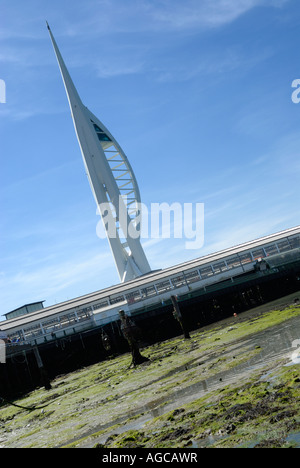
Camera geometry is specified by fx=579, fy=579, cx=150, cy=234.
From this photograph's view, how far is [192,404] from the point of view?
50.9ft

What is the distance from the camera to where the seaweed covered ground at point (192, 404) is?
11.7m

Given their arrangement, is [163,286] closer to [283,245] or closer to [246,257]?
[246,257]

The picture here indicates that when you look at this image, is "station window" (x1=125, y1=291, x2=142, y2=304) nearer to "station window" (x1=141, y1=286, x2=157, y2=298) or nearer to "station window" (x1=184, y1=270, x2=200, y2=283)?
"station window" (x1=141, y1=286, x2=157, y2=298)

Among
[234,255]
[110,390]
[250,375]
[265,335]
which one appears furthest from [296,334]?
[234,255]

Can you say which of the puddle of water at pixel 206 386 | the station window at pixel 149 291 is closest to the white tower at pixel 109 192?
the station window at pixel 149 291

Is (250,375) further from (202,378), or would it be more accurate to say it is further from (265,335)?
(265,335)

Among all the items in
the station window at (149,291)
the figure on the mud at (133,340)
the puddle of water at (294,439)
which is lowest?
the puddle of water at (294,439)

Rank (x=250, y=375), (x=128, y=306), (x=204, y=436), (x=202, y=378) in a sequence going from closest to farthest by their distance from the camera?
(x=204, y=436), (x=250, y=375), (x=202, y=378), (x=128, y=306)

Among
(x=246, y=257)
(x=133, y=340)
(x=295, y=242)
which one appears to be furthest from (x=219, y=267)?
(x=133, y=340)

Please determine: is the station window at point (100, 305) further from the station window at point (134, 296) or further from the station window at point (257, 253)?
the station window at point (257, 253)

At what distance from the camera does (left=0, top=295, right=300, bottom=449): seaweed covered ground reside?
38.4ft

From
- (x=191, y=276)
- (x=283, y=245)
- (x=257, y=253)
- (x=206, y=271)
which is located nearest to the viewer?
(x=191, y=276)

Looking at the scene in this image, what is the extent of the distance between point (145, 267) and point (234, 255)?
34311mm
